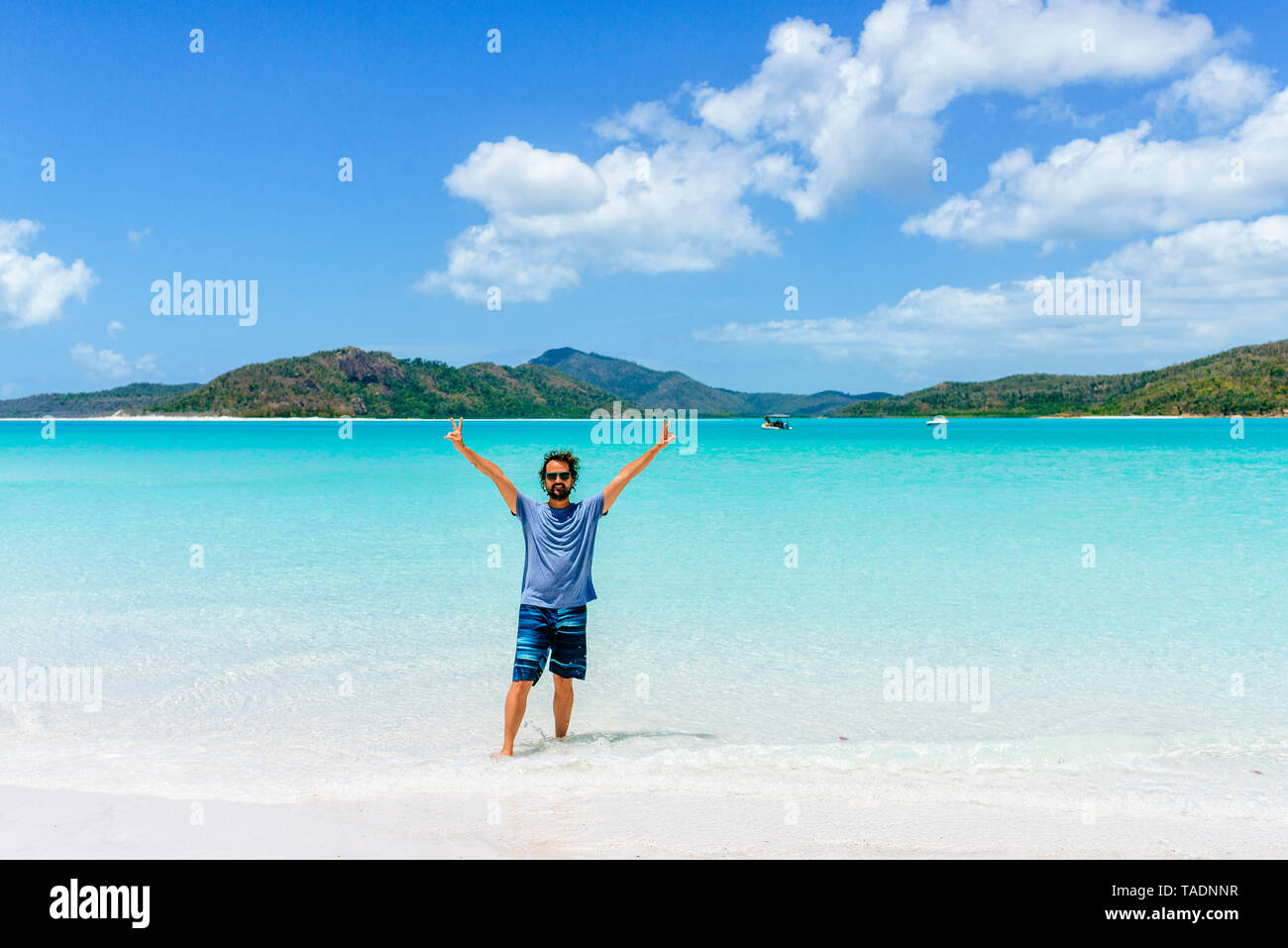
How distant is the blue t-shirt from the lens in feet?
18.3

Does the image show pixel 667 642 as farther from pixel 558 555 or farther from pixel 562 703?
pixel 558 555

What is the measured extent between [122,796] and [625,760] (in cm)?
329

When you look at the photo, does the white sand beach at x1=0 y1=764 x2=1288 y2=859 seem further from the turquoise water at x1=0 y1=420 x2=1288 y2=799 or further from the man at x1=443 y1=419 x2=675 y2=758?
the man at x1=443 y1=419 x2=675 y2=758

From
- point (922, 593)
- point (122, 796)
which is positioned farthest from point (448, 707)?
point (922, 593)

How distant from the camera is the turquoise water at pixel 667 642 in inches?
242

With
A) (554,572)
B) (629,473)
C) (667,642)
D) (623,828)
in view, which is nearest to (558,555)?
(554,572)

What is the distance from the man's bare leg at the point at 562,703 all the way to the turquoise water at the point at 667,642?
0.66 ft

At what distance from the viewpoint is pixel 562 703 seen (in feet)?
20.4

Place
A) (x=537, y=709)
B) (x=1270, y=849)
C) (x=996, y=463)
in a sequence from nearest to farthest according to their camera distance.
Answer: (x=1270, y=849), (x=537, y=709), (x=996, y=463)

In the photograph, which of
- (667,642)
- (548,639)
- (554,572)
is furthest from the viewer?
(667,642)

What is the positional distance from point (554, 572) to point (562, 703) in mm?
1279

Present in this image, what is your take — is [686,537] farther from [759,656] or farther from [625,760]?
[625,760]

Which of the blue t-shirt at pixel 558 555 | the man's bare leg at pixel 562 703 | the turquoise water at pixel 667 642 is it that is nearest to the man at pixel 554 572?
the blue t-shirt at pixel 558 555
